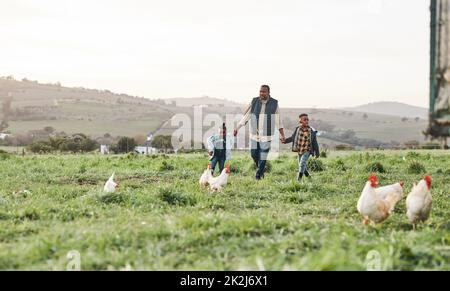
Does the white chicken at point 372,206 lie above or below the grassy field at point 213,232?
above

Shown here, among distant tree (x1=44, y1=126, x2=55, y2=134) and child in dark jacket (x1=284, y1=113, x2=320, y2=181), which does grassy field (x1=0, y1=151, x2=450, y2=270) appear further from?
distant tree (x1=44, y1=126, x2=55, y2=134)

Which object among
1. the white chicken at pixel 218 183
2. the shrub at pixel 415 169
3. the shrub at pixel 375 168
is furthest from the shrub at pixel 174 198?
the shrub at pixel 415 169

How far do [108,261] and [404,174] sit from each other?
1603cm

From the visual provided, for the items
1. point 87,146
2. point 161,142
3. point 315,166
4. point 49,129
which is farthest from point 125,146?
point 49,129

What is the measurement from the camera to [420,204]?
903cm

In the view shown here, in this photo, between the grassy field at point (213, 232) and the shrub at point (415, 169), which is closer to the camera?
the grassy field at point (213, 232)

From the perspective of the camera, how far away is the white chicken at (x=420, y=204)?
29.7ft

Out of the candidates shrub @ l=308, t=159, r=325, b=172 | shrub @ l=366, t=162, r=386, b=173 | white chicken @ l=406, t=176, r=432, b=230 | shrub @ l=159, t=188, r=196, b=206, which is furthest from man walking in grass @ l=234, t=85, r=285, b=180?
white chicken @ l=406, t=176, r=432, b=230

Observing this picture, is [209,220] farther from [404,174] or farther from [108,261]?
[404,174]

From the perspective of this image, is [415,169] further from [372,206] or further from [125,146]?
[125,146]

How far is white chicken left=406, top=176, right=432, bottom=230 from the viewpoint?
9039 mm

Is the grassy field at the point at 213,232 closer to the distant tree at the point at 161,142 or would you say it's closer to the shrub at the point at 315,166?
the shrub at the point at 315,166

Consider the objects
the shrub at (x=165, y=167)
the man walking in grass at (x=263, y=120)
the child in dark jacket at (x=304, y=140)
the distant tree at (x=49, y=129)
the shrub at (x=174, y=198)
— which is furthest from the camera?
the distant tree at (x=49, y=129)
